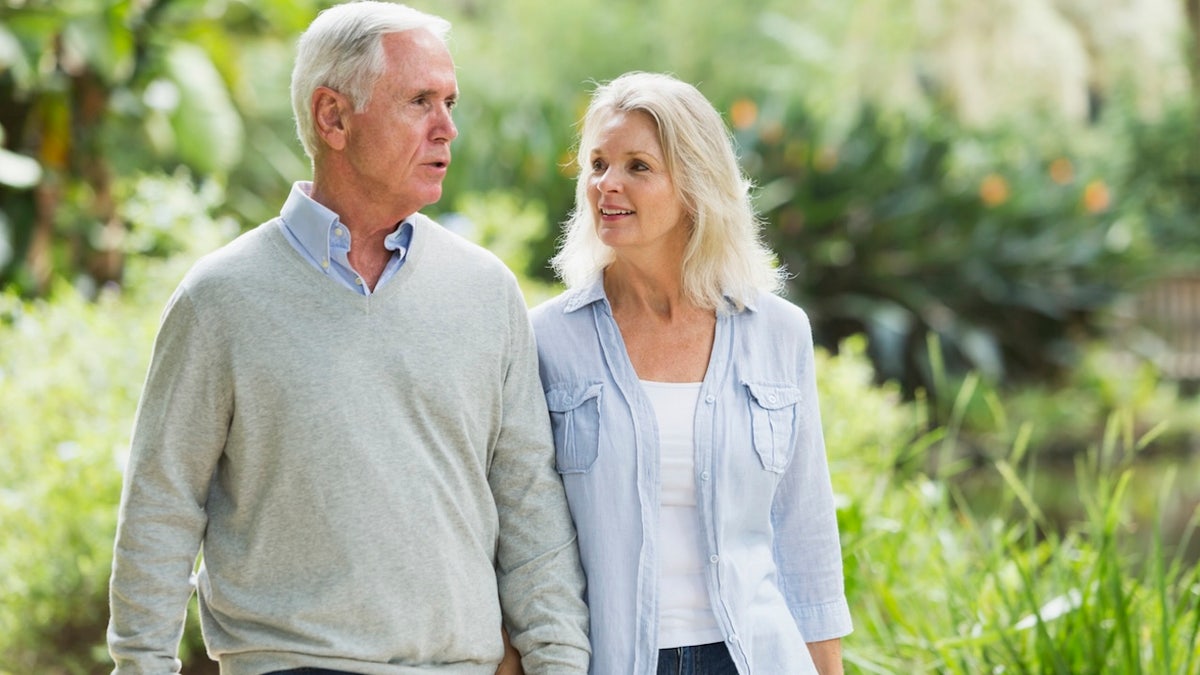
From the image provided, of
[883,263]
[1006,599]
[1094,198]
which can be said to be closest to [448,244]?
[1006,599]

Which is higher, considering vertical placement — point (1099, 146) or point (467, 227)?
point (1099, 146)

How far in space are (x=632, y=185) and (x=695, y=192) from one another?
4.9 inches

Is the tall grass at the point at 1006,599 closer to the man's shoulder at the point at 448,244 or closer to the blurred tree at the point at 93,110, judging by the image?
the man's shoulder at the point at 448,244

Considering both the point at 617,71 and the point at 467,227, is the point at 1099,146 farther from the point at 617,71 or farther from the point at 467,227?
the point at 467,227

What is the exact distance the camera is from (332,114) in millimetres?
2402

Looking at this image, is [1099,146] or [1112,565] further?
[1099,146]

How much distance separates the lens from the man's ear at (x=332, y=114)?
2385 mm

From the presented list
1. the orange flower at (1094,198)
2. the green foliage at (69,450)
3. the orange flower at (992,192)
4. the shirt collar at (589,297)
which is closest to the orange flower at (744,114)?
the orange flower at (992,192)

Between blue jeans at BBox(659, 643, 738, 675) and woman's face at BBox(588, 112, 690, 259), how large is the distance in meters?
0.75

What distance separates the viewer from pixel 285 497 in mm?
2299

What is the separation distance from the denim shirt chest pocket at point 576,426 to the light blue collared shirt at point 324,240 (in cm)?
42

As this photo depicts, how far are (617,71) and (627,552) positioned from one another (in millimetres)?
18564

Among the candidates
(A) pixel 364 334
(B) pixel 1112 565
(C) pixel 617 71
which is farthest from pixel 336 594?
(C) pixel 617 71

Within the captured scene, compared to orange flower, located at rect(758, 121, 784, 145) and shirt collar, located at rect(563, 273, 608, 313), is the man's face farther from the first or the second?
orange flower, located at rect(758, 121, 784, 145)
